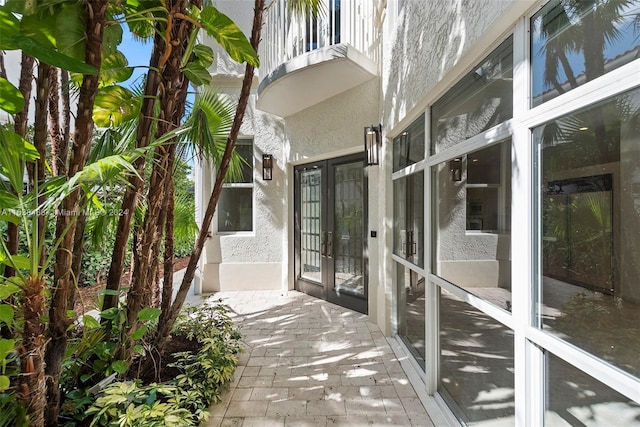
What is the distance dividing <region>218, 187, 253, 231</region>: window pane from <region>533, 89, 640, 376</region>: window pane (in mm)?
6118

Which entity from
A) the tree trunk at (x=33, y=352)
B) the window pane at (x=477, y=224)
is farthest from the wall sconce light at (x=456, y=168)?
the tree trunk at (x=33, y=352)

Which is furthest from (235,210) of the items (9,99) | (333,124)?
(9,99)

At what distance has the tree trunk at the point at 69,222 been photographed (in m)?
1.74

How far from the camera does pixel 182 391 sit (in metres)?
2.40

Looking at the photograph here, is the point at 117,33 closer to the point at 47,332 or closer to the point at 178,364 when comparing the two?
the point at 47,332

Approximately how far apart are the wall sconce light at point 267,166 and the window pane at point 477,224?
14.9 ft

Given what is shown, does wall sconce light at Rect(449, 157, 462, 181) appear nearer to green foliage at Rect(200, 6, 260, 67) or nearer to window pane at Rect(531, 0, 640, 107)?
window pane at Rect(531, 0, 640, 107)

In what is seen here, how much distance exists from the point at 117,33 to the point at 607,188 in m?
3.11

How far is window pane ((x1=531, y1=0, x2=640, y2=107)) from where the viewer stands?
1179 millimetres

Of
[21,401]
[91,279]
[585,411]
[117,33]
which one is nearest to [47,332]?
[21,401]

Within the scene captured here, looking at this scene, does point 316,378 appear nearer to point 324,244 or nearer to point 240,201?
point 324,244

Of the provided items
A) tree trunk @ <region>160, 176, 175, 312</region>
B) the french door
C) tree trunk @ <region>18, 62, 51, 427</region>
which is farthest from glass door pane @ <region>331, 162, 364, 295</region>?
tree trunk @ <region>18, 62, 51, 427</region>

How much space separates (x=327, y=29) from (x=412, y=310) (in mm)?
4897

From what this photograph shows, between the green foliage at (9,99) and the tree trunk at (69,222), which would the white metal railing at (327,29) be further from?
the green foliage at (9,99)
